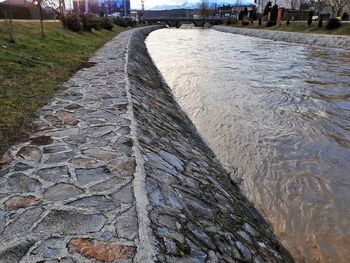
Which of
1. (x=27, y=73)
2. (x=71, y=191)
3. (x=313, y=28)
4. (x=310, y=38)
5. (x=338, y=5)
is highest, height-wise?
(x=338, y=5)

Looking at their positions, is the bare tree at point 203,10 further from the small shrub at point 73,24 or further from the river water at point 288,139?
the river water at point 288,139

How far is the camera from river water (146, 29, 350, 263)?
4664mm

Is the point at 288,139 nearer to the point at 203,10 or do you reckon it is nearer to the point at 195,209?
the point at 195,209

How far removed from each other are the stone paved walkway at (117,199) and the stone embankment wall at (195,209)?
0.04 ft

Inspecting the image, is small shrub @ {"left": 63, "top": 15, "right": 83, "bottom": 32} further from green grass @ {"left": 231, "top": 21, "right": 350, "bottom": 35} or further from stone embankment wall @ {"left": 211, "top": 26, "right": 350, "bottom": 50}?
green grass @ {"left": 231, "top": 21, "right": 350, "bottom": 35}

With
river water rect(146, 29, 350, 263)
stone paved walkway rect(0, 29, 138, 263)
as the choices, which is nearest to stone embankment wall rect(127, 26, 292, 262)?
stone paved walkway rect(0, 29, 138, 263)

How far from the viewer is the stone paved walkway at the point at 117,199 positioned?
2.75 m

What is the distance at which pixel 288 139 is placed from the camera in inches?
297

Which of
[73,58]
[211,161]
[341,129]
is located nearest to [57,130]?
[211,161]

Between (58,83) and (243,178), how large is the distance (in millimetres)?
5342

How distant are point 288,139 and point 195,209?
14.7 feet

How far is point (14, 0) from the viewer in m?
32.9

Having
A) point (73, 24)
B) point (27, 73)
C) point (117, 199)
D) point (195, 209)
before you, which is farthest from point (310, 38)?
point (117, 199)

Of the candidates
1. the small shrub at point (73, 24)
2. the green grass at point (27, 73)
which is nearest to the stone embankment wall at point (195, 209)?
the green grass at point (27, 73)
